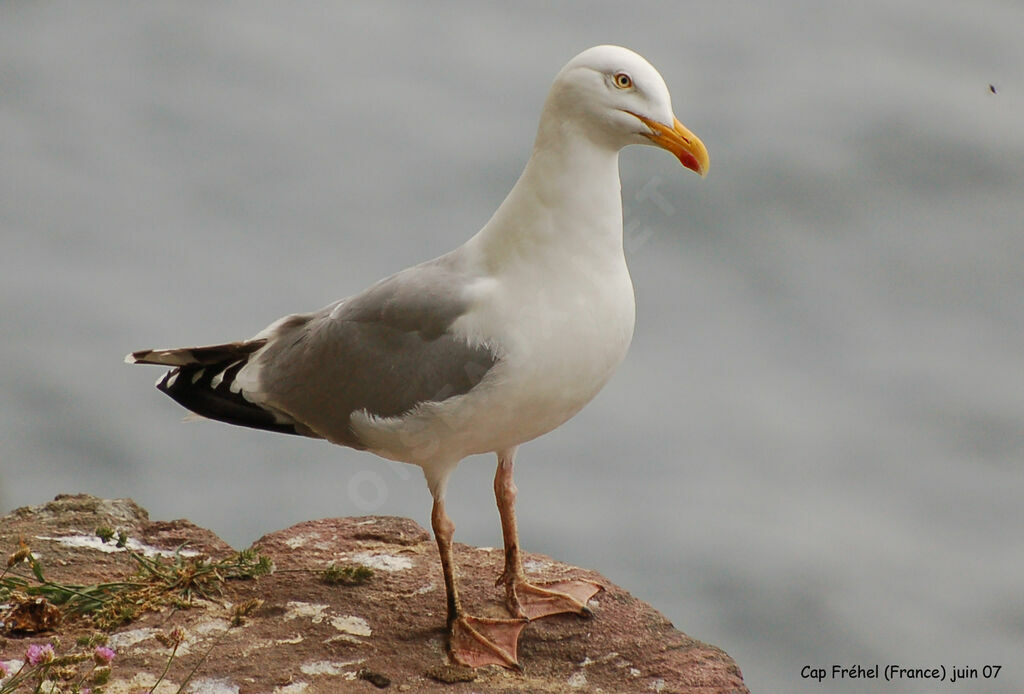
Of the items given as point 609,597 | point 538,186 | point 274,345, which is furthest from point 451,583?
point 538,186

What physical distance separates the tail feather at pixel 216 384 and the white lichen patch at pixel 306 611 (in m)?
0.53

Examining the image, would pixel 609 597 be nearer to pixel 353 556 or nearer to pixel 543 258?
pixel 353 556

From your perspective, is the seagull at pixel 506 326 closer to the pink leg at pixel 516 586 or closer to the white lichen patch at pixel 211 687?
the pink leg at pixel 516 586

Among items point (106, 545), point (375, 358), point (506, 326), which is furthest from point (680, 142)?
point (106, 545)

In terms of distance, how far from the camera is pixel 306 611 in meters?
4.34

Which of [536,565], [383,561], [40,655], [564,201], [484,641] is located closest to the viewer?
[40,655]

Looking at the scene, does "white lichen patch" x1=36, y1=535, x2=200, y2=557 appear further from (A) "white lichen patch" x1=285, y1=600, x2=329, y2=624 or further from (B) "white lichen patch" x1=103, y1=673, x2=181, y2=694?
(B) "white lichen patch" x1=103, y1=673, x2=181, y2=694

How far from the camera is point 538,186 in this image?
3977 mm

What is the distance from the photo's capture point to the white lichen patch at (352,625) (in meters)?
4.25

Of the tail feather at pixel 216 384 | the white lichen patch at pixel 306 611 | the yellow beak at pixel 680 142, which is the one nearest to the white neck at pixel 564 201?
the yellow beak at pixel 680 142

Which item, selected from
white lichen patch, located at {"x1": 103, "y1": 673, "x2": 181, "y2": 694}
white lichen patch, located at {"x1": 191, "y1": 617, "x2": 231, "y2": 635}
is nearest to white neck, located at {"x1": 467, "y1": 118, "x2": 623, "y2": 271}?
white lichen patch, located at {"x1": 191, "y1": 617, "x2": 231, "y2": 635}

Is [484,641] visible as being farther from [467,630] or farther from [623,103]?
[623,103]

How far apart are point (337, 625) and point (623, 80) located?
1827 mm

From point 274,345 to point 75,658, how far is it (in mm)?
1234
